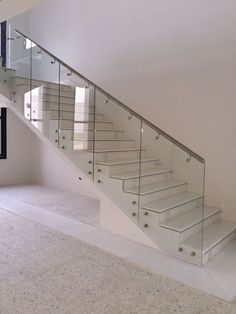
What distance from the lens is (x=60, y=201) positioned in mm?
5648

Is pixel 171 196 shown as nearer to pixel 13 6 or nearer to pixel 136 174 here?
pixel 136 174

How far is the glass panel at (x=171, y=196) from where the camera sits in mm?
3227

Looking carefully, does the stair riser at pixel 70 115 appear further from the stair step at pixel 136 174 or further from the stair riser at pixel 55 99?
the stair step at pixel 136 174

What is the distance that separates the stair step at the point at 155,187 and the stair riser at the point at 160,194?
42mm

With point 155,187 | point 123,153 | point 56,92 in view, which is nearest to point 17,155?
point 56,92

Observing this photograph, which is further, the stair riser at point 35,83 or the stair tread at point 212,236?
the stair riser at point 35,83

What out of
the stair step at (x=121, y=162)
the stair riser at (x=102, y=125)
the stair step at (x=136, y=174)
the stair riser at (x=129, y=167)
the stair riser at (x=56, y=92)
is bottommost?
the stair step at (x=136, y=174)

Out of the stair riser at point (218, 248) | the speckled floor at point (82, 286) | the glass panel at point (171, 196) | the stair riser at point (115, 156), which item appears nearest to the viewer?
the speckled floor at point (82, 286)

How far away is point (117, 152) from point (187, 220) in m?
1.46

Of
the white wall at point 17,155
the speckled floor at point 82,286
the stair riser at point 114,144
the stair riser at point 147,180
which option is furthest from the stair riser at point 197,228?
the white wall at point 17,155

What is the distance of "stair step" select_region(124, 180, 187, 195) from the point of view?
3.67 meters

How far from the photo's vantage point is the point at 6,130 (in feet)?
23.4

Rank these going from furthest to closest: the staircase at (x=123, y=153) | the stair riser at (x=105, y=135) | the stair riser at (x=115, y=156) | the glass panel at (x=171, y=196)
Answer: the stair riser at (x=105, y=135) → the stair riser at (x=115, y=156) → the staircase at (x=123, y=153) → the glass panel at (x=171, y=196)

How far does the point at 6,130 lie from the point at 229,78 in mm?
5410
